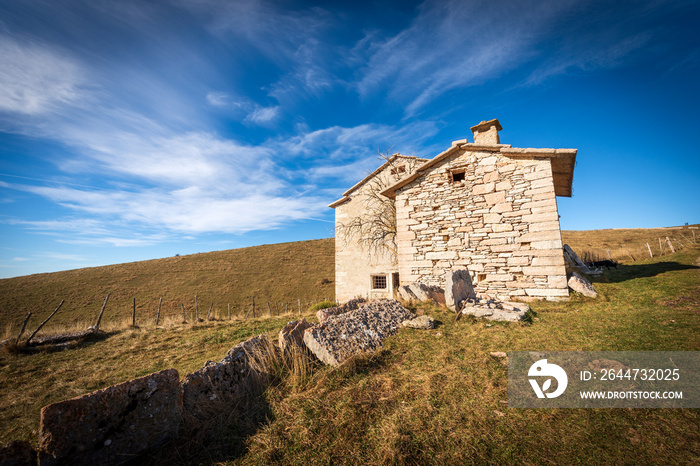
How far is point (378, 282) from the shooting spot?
48.9 ft

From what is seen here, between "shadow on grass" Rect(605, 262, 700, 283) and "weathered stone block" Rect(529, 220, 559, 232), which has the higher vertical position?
"weathered stone block" Rect(529, 220, 559, 232)

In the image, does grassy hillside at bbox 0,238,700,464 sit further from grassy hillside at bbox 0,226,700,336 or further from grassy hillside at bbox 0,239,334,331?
grassy hillside at bbox 0,239,334,331

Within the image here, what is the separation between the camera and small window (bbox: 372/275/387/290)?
48.5 feet

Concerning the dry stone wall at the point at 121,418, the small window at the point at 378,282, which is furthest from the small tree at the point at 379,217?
the dry stone wall at the point at 121,418

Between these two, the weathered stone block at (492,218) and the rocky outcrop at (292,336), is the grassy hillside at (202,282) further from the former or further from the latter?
the rocky outcrop at (292,336)

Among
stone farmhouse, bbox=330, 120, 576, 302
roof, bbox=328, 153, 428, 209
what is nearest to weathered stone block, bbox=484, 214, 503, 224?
stone farmhouse, bbox=330, 120, 576, 302

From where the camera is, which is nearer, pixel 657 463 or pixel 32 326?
pixel 657 463

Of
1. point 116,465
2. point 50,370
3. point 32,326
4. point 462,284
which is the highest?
point 462,284

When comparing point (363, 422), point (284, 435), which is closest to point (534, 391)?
point (363, 422)

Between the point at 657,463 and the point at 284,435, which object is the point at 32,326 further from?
the point at 657,463

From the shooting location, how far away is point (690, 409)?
283cm

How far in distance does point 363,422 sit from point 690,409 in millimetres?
3558

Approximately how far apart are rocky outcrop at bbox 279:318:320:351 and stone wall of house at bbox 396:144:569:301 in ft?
19.4

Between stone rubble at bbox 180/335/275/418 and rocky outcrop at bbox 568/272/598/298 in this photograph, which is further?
rocky outcrop at bbox 568/272/598/298
